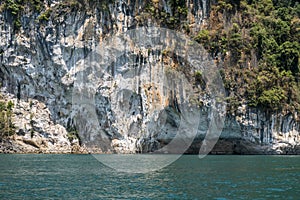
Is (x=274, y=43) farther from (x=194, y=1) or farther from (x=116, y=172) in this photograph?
(x=116, y=172)

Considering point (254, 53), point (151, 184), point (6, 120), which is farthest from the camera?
point (254, 53)

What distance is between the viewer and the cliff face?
5469cm

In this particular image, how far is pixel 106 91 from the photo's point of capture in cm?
5538

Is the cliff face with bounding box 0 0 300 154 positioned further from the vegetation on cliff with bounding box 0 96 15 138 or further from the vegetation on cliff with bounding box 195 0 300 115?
the vegetation on cliff with bounding box 195 0 300 115

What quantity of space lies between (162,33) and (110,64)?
23.7ft

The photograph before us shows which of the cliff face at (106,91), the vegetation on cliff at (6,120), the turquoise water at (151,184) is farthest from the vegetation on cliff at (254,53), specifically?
the turquoise water at (151,184)

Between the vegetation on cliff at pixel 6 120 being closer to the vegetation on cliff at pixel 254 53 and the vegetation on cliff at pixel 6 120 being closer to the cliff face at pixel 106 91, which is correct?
the cliff face at pixel 106 91

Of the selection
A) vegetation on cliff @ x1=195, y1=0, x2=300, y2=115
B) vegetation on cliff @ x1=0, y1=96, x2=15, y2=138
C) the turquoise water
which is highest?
vegetation on cliff @ x1=195, y1=0, x2=300, y2=115

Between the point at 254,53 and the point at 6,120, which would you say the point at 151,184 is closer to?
the point at 6,120

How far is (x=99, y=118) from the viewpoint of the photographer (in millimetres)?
55531

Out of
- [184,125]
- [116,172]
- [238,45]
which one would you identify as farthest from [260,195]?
[238,45]

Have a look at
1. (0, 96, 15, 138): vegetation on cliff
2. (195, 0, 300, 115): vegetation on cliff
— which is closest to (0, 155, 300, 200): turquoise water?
(0, 96, 15, 138): vegetation on cliff

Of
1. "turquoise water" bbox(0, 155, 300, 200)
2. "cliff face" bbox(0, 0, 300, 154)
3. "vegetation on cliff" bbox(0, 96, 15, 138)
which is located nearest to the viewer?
"turquoise water" bbox(0, 155, 300, 200)

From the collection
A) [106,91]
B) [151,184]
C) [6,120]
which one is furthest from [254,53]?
[151,184]
